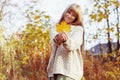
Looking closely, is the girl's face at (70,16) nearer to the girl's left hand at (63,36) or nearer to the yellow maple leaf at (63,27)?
the yellow maple leaf at (63,27)

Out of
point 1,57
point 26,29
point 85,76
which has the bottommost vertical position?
point 85,76

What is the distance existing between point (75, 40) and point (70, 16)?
227mm

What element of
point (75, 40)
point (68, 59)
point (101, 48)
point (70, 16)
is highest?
point (70, 16)

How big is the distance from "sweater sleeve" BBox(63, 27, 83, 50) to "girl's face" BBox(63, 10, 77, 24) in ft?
0.32

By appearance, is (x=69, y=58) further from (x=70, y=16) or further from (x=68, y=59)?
(x=70, y=16)

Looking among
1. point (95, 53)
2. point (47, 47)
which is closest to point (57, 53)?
point (47, 47)

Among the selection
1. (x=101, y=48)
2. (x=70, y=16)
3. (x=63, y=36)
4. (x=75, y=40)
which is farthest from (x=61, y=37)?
(x=101, y=48)

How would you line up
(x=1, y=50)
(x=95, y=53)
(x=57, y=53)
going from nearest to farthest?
1. (x=57, y=53)
2. (x=1, y=50)
3. (x=95, y=53)

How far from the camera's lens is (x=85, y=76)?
5152 mm

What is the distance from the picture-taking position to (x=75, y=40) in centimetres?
277

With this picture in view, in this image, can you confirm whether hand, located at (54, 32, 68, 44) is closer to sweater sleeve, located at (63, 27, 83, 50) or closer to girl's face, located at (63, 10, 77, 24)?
sweater sleeve, located at (63, 27, 83, 50)

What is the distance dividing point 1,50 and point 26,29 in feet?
1.54

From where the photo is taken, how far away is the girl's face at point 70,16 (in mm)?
2912

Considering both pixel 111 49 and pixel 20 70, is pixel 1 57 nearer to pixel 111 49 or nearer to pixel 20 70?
pixel 20 70
